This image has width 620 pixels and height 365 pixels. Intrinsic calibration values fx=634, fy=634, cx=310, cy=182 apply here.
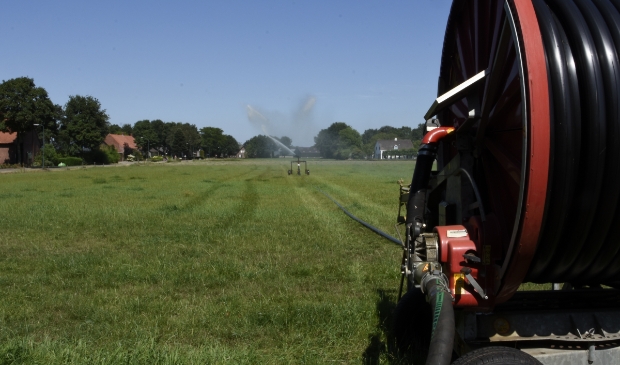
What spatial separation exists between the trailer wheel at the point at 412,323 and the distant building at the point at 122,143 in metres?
145

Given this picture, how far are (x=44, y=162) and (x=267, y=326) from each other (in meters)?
85.3

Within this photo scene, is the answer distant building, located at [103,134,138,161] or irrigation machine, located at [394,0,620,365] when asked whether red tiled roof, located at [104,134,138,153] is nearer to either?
distant building, located at [103,134,138,161]

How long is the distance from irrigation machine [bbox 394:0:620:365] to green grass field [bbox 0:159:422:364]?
1444mm

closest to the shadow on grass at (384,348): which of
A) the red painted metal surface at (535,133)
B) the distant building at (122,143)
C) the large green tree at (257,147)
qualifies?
the red painted metal surface at (535,133)

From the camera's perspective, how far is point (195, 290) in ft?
25.3

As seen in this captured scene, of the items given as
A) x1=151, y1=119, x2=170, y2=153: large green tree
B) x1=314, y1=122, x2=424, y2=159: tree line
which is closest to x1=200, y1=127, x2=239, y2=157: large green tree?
x1=151, y1=119, x2=170, y2=153: large green tree

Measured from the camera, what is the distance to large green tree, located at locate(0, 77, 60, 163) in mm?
85438

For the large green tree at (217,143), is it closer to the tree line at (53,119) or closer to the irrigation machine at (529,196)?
the tree line at (53,119)

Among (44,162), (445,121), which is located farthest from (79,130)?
(445,121)

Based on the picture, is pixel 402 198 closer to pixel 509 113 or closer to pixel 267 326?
pixel 267 326

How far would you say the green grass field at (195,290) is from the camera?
527 centimetres

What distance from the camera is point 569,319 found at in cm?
367

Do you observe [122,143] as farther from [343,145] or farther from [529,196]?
[529,196]

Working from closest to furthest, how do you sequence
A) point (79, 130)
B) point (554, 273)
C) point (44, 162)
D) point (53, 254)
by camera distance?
point (554, 273), point (53, 254), point (44, 162), point (79, 130)
